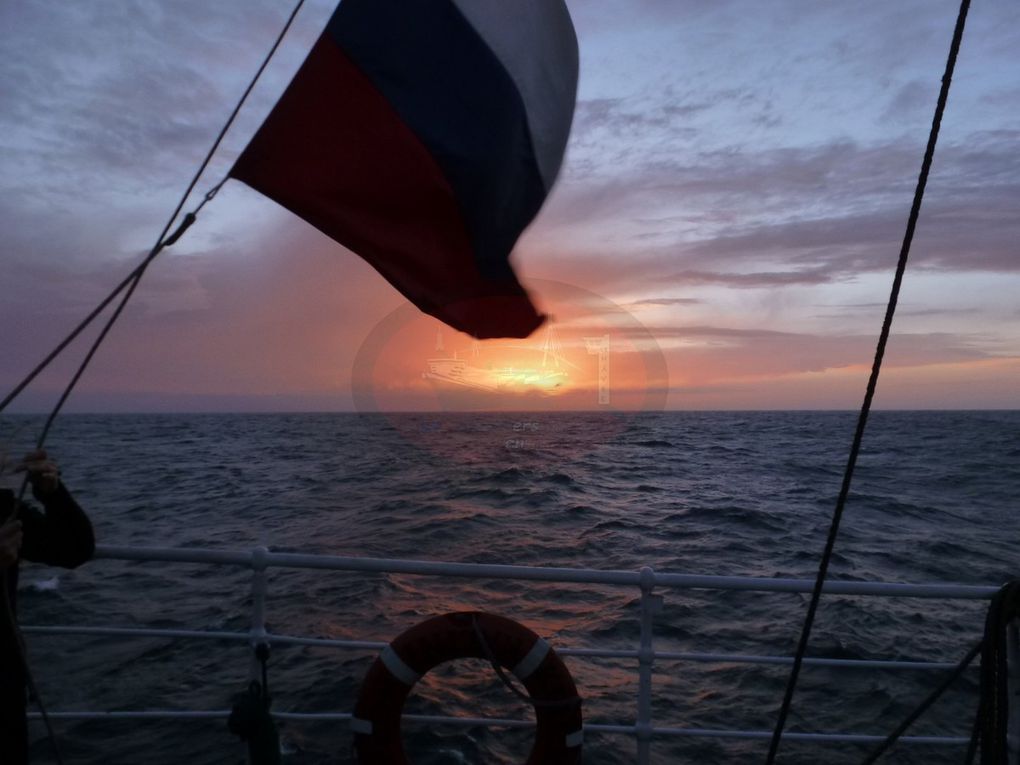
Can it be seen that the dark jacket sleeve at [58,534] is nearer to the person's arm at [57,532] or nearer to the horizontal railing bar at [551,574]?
the person's arm at [57,532]

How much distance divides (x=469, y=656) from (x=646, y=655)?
0.65 meters

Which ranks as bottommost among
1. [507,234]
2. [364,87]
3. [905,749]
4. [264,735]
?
[905,749]

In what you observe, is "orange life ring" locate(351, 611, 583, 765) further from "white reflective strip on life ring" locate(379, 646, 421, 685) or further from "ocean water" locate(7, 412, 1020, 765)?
"ocean water" locate(7, 412, 1020, 765)

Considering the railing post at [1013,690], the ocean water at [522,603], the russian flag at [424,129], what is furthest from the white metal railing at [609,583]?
the russian flag at [424,129]

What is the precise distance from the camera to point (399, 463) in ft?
99.6

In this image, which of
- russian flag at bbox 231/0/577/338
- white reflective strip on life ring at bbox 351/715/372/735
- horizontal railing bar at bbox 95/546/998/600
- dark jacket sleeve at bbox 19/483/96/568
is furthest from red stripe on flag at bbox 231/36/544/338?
white reflective strip on life ring at bbox 351/715/372/735

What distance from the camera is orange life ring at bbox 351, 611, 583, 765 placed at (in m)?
2.64

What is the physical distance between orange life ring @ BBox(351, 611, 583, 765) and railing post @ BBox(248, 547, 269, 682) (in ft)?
1.33

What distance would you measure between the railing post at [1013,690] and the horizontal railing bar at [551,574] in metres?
0.21

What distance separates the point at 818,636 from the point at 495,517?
7.97 m

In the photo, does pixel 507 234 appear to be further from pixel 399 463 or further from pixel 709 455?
pixel 709 455

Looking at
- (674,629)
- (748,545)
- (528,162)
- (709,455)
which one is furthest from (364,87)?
(709,455)

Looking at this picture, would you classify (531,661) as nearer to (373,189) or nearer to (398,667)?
(398,667)

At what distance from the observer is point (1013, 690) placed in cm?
235
